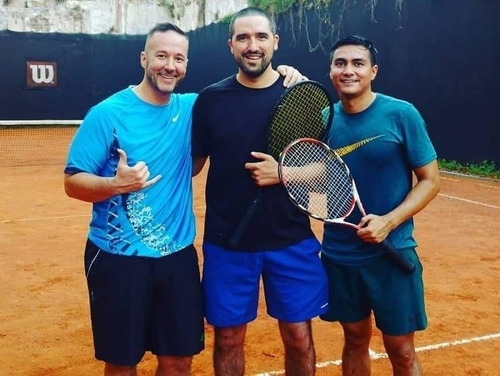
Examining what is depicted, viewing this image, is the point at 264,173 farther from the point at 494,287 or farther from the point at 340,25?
the point at 340,25

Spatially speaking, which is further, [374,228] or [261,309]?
[261,309]

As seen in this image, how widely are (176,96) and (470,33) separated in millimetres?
9650

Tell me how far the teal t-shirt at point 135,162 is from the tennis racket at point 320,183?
0.45m

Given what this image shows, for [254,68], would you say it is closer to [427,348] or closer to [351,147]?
[351,147]

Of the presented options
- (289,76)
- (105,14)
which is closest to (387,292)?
(289,76)

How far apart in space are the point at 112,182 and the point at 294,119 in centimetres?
82

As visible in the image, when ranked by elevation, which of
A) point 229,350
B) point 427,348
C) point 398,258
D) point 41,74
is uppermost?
point 398,258

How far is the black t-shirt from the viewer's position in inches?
101

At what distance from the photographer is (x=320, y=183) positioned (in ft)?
9.01

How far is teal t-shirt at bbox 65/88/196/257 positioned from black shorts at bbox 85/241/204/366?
55 mm

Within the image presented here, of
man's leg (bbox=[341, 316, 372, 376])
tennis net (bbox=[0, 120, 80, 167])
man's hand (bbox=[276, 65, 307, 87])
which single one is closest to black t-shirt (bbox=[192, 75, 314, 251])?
man's hand (bbox=[276, 65, 307, 87])

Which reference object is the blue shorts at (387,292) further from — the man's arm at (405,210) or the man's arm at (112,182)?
the man's arm at (112,182)

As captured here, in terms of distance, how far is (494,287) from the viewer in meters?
4.88

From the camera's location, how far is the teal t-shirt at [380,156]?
2525mm
